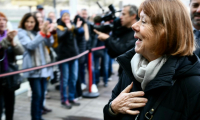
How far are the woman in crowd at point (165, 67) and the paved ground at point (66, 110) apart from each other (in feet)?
10.9

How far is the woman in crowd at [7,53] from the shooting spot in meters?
3.49

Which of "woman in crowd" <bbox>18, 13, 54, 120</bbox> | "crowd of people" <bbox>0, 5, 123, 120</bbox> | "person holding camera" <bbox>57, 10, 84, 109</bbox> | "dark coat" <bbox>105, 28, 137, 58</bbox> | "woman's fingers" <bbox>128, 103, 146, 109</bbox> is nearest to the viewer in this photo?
"woman's fingers" <bbox>128, 103, 146, 109</bbox>

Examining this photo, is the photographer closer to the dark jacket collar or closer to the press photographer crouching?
the press photographer crouching

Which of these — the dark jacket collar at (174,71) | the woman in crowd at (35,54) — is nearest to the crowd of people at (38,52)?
the woman in crowd at (35,54)

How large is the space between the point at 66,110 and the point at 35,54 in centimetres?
153

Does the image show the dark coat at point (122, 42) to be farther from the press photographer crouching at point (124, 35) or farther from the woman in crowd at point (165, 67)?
the woman in crowd at point (165, 67)

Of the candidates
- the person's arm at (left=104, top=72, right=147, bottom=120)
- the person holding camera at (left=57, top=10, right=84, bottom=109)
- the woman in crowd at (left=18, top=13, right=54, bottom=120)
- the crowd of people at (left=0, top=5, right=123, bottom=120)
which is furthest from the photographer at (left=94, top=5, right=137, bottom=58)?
the person's arm at (left=104, top=72, right=147, bottom=120)

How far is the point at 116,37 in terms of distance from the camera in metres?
3.57

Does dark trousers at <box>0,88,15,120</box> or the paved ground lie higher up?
dark trousers at <box>0,88,15,120</box>

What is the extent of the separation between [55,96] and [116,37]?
9.69 ft

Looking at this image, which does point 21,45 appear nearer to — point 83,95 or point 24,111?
point 24,111

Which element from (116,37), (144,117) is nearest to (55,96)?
A: (116,37)

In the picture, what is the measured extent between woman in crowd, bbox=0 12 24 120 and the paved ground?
2.67ft

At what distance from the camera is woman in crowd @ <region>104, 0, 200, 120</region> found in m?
1.21
